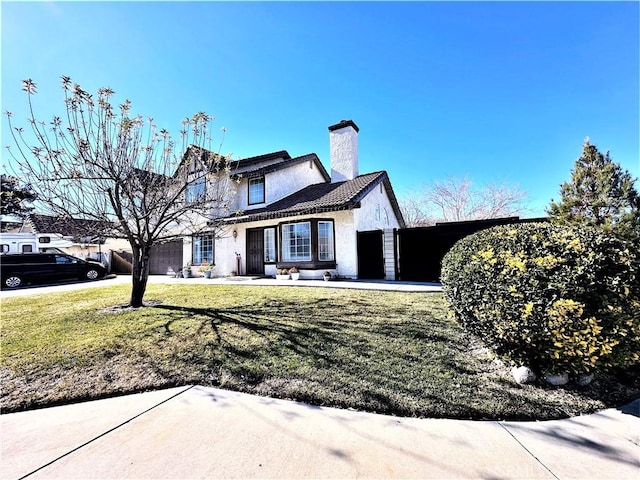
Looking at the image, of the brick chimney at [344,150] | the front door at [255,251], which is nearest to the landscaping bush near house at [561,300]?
the front door at [255,251]

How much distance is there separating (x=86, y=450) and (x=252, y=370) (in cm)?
167

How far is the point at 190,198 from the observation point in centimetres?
855

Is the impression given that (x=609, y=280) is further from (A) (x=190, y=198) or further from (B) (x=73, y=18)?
(B) (x=73, y=18)

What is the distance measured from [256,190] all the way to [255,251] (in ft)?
10.8

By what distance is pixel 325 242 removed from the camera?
12.5 m

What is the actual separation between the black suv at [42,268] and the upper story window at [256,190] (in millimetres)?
9396

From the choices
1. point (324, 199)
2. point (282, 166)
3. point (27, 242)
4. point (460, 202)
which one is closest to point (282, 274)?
point (324, 199)

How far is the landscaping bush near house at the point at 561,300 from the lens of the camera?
8.97 feet

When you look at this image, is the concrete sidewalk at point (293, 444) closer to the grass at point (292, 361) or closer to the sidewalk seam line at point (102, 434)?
the sidewalk seam line at point (102, 434)

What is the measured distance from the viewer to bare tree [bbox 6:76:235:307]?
5.70 meters

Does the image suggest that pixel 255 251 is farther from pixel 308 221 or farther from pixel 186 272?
pixel 186 272

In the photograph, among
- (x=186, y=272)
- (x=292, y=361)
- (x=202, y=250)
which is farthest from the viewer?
(x=202, y=250)

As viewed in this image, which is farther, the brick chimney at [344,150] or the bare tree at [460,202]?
the bare tree at [460,202]

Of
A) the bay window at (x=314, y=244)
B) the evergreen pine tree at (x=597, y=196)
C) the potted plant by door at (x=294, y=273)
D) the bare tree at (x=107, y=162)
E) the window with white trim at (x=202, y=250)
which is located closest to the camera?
the bare tree at (x=107, y=162)
